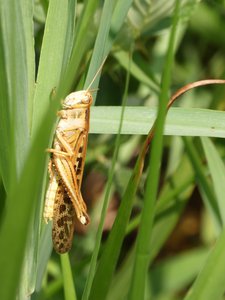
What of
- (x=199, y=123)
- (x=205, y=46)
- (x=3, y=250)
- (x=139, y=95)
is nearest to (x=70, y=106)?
(x=199, y=123)

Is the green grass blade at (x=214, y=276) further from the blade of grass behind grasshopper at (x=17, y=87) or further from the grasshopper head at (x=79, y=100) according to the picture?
the grasshopper head at (x=79, y=100)

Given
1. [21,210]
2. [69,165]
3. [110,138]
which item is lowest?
[21,210]

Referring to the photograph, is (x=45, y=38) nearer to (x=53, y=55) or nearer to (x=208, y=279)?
(x=53, y=55)

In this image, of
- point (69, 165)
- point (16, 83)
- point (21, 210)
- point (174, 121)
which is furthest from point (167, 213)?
point (21, 210)

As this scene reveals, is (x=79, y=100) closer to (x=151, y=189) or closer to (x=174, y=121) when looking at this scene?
(x=174, y=121)

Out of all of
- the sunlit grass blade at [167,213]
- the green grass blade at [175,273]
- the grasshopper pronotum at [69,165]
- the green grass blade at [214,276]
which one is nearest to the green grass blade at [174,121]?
the grasshopper pronotum at [69,165]

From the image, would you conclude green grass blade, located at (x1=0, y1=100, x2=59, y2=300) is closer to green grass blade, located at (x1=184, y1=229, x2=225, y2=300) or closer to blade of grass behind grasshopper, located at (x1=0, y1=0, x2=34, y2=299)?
blade of grass behind grasshopper, located at (x1=0, y1=0, x2=34, y2=299)

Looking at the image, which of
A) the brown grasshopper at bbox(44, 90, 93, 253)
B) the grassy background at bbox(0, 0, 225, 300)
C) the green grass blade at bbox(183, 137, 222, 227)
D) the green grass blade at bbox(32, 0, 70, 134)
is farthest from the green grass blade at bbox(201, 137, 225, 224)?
the green grass blade at bbox(32, 0, 70, 134)
